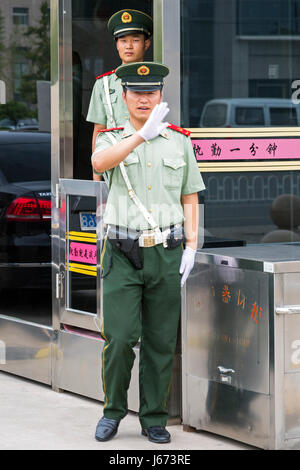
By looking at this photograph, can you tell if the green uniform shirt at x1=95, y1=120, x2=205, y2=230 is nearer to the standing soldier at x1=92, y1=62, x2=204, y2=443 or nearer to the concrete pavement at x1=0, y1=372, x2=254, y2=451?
the standing soldier at x1=92, y1=62, x2=204, y2=443

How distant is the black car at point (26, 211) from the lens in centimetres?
661

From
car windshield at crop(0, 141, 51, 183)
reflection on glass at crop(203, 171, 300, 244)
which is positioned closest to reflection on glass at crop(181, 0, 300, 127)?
reflection on glass at crop(203, 171, 300, 244)

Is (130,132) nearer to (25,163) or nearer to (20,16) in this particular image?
(25,163)

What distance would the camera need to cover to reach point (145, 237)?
446 cm

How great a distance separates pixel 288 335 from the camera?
4383 mm

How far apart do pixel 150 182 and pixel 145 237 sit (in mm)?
255

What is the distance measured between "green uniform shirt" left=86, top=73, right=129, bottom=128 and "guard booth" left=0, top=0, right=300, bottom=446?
9.9 inches

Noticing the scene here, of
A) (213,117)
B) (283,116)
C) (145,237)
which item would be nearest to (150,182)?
(145,237)

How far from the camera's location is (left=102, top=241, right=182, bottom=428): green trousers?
177 inches

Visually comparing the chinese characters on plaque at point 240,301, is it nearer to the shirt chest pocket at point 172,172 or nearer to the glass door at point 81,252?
the shirt chest pocket at point 172,172

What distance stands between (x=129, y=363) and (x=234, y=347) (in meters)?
0.50

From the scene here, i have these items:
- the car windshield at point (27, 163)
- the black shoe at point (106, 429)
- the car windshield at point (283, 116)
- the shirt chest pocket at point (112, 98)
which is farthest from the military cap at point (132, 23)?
the black shoe at point (106, 429)

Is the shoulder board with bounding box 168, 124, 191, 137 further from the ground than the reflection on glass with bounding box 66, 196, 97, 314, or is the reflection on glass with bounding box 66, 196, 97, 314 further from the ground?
the shoulder board with bounding box 168, 124, 191, 137

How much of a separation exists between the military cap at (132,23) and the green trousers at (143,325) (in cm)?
116
